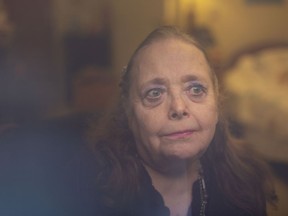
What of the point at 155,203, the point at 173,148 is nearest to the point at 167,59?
the point at 173,148

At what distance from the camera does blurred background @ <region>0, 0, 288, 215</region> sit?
81 cm

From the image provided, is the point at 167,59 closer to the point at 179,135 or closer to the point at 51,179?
the point at 179,135

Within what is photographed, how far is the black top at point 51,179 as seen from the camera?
0.84m

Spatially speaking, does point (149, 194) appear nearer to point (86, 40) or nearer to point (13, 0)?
point (86, 40)

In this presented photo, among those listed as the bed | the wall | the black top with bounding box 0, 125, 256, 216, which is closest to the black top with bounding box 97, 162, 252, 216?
the black top with bounding box 0, 125, 256, 216

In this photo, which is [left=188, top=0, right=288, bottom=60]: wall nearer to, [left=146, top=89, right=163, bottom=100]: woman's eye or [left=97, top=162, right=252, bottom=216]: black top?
[left=146, top=89, right=163, bottom=100]: woman's eye

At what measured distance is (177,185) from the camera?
0.87 m

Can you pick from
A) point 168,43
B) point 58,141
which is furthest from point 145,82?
point 58,141

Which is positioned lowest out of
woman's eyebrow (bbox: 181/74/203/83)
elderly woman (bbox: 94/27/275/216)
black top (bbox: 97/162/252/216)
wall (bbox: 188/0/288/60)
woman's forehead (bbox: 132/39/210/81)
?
black top (bbox: 97/162/252/216)

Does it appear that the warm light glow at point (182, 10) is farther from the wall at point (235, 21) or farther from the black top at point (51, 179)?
the black top at point (51, 179)

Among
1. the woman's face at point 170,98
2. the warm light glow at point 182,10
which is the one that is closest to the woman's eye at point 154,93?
the woman's face at point 170,98

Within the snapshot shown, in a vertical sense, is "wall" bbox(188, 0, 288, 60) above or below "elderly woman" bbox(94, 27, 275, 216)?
above

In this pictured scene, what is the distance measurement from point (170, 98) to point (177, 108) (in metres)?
0.02

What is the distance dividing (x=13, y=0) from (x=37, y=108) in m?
0.20
